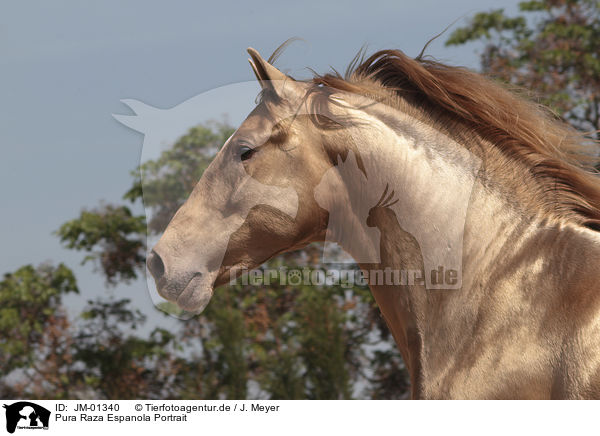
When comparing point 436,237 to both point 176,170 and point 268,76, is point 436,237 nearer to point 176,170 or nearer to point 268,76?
point 268,76

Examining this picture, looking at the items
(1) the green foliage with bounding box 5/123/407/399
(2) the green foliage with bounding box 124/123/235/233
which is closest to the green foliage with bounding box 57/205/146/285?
(1) the green foliage with bounding box 5/123/407/399

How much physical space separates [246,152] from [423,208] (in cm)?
77

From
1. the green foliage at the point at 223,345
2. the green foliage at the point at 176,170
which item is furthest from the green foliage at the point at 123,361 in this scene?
the green foliage at the point at 176,170

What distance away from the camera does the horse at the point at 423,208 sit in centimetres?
242

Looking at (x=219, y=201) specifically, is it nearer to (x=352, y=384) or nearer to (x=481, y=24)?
(x=352, y=384)

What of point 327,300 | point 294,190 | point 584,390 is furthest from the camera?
point 327,300

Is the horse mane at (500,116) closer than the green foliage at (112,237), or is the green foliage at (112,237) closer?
the horse mane at (500,116)

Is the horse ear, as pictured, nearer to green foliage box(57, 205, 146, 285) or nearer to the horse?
the horse

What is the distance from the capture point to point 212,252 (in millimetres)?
2732

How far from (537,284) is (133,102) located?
2.11 m

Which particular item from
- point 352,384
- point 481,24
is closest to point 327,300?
point 352,384
